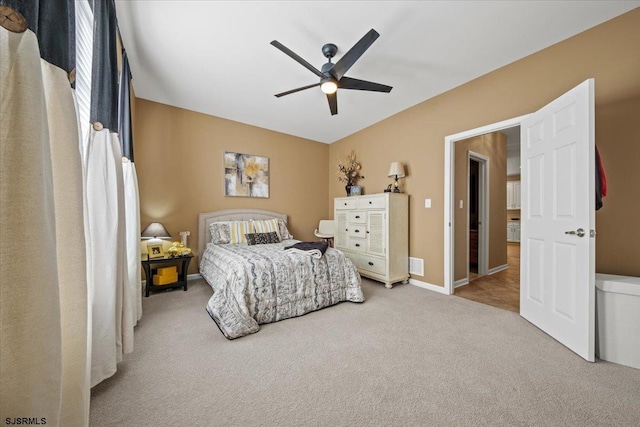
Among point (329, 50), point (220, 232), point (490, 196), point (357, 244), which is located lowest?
point (357, 244)

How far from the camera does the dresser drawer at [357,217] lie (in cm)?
392

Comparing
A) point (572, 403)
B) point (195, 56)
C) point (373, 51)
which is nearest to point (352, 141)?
point (373, 51)

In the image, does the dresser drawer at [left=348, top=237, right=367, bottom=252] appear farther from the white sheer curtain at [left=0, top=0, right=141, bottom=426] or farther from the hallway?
the white sheer curtain at [left=0, top=0, right=141, bottom=426]

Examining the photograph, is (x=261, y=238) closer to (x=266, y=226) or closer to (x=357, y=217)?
(x=266, y=226)

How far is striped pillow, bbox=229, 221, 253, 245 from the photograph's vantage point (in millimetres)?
3813

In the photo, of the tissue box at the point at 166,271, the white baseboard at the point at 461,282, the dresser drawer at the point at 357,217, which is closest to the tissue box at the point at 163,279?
the tissue box at the point at 166,271

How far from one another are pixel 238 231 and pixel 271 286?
1.73 m

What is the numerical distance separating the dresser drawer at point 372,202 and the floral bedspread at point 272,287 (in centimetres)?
114

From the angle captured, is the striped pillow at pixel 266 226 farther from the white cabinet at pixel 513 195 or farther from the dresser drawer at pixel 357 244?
the white cabinet at pixel 513 195

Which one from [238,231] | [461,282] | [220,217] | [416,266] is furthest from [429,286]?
[220,217]

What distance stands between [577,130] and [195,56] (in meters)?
3.61

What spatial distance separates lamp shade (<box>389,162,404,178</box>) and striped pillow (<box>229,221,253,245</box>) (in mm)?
2480

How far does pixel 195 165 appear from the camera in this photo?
3.99m

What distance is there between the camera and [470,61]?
2.71 meters
